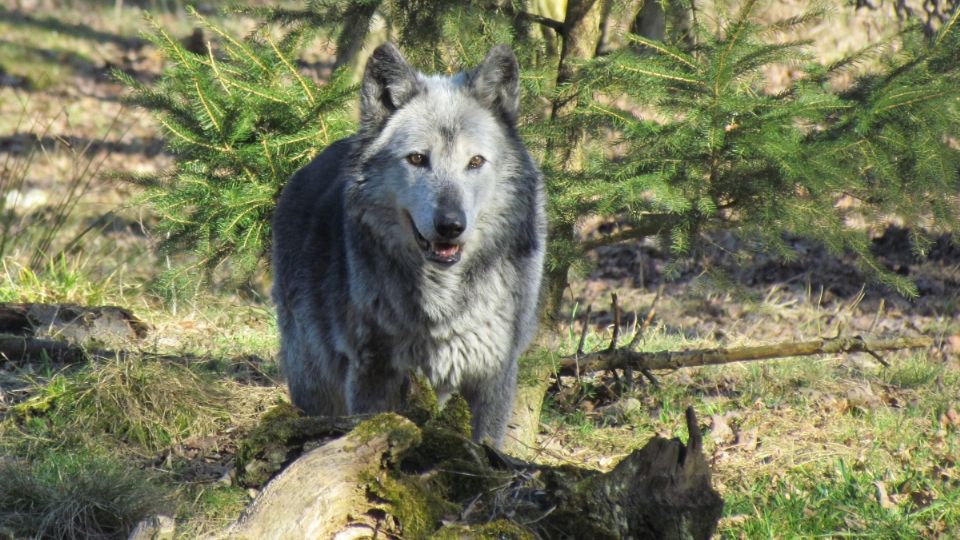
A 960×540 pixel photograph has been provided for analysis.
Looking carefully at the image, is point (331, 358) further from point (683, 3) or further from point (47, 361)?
point (683, 3)

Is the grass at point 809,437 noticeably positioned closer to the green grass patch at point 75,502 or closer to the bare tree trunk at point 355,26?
the green grass patch at point 75,502

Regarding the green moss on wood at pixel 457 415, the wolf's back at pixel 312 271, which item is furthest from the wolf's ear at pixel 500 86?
the green moss on wood at pixel 457 415

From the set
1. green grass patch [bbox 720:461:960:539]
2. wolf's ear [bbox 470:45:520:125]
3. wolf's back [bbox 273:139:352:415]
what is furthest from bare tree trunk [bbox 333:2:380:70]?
green grass patch [bbox 720:461:960:539]

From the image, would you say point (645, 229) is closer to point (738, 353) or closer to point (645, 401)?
point (738, 353)

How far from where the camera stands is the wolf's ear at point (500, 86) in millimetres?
4652

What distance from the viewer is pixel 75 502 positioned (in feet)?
12.5

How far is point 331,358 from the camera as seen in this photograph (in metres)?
4.95

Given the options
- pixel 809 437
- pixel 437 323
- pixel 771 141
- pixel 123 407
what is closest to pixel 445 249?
pixel 437 323

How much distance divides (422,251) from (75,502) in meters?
1.82

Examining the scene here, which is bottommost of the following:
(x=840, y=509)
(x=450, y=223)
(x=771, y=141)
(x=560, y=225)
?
(x=840, y=509)

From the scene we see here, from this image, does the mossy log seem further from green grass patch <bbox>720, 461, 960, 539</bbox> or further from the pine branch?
the pine branch

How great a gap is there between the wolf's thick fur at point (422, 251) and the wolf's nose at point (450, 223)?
0.26 m

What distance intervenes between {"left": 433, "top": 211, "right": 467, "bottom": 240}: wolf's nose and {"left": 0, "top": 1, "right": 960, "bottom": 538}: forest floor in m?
1.18

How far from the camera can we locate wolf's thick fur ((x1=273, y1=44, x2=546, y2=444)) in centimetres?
454
